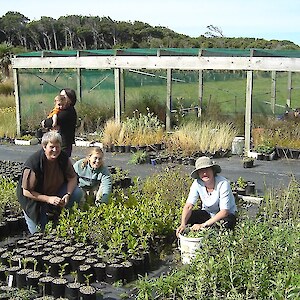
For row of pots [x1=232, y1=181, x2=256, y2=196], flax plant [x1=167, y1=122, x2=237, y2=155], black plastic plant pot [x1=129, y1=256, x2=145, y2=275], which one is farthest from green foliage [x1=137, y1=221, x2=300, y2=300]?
flax plant [x1=167, y1=122, x2=237, y2=155]

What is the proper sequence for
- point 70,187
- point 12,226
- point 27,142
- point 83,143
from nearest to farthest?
point 70,187
point 12,226
point 83,143
point 27,142

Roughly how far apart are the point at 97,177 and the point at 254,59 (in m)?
5.15

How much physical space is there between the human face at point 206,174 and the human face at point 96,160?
4.74 ft

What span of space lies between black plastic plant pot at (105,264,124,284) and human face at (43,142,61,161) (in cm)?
138

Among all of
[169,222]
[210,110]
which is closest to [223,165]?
[210,110]

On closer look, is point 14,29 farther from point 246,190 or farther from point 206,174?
point 206,174

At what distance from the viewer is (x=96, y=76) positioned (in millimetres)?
15641

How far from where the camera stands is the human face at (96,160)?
5.80 meters

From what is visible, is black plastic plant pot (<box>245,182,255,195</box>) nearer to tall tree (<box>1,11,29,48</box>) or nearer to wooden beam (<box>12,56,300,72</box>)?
wooden beam (<box>12,56,300,72</box>)

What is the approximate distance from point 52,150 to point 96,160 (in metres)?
0.76

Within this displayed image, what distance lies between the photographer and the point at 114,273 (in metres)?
4.32

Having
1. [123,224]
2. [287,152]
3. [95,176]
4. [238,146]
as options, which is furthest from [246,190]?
[238,146]

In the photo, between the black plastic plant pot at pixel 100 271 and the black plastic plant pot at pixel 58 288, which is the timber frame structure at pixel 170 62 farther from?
the black plastic plant pot at pixel 58 288

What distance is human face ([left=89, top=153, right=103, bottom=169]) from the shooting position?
5797 mm
